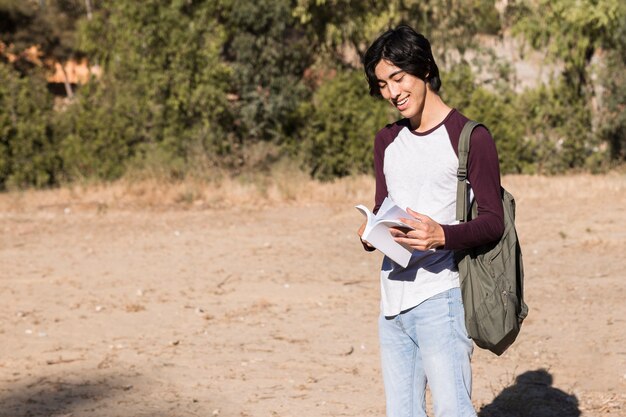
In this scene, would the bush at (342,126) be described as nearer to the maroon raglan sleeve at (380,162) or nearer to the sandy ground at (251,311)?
the sandy ground at (251,311)

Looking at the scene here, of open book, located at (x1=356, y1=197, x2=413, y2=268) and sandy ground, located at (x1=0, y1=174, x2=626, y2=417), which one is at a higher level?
open book, located at (x1=356, y1=197, x2=413, y2=268)

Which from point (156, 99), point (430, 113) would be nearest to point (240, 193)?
point (156, 99)

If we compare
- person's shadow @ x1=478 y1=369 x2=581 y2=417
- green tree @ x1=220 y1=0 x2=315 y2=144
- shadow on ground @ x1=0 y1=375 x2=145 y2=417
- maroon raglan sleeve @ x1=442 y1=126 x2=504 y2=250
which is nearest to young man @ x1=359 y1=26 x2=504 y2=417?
maroon raglan sleeve @ x1=442 y1=126 x2=504 y2=250

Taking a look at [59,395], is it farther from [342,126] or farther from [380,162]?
[342,126]

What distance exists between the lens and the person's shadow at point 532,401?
18.1 ft

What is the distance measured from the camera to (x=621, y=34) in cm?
1521

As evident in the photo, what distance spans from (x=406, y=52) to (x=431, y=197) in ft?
1.54

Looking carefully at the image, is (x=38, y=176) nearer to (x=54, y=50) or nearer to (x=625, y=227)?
(x=625, y=227)

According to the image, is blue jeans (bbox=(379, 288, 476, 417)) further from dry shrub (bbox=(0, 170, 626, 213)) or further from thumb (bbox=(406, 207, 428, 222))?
dry shrub (bbox=(0, 170, 626, 213))

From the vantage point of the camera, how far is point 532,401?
5.70 metres

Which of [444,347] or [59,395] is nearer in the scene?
[444,347]

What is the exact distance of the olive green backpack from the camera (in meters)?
3.13

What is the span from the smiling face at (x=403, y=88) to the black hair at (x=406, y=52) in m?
0.02

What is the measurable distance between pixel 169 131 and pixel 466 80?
474cm
